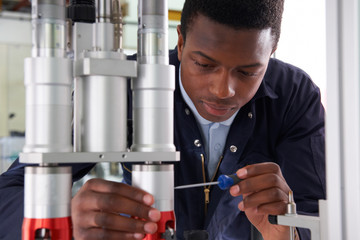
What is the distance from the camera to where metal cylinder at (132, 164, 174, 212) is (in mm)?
521

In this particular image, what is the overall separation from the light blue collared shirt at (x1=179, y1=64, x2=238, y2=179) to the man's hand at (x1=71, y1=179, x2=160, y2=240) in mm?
Answer: 550

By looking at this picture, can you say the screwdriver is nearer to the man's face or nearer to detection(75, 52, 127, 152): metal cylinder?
the man's face

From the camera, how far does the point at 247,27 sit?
0.87 metres

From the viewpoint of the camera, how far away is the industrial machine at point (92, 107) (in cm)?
48

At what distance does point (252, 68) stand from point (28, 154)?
0.52 metres

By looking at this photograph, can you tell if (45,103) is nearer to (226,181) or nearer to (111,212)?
(111,212)

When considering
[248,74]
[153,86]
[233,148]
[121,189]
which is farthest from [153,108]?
[233,148]

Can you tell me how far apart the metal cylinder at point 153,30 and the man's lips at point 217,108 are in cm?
41

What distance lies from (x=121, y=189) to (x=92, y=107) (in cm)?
13

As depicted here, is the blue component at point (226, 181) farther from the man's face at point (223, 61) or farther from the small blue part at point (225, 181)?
the man's face at point (223, 61)

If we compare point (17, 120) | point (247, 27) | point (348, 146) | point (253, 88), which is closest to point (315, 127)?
point (253, 88)

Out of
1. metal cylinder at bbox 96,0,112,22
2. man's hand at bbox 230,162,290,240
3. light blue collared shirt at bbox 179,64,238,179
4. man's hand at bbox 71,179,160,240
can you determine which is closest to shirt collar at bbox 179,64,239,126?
light blue collared shirt at bbox 179,64,238,179

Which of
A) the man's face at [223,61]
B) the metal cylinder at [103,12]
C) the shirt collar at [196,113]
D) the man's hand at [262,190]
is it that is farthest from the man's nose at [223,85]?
the metal cylinder at [103,12]

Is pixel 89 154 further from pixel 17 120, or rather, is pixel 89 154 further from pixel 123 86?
pixel 17 120
